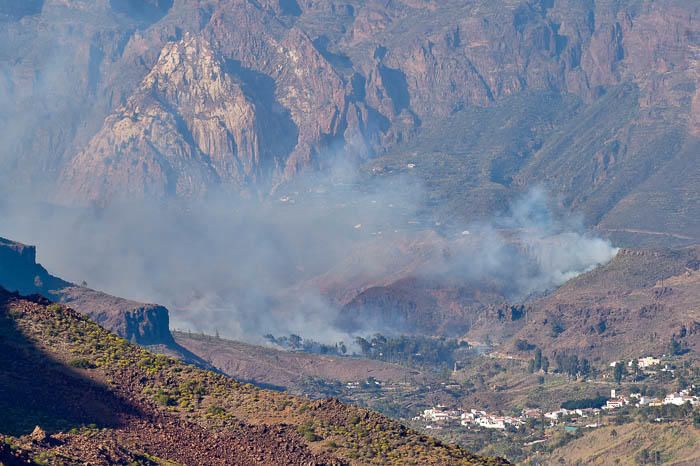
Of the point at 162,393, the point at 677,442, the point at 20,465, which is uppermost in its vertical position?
the point at 677,442

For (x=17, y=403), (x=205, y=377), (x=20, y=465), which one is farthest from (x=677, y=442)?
(x=20, y=465)

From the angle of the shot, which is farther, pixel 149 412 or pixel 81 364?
pixel 81 364

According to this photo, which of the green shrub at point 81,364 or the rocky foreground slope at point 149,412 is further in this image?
the green shrub at point 81,364

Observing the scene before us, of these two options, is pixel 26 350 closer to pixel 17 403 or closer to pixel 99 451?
pixel 17 403

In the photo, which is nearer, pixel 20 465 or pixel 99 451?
pixel 20 465

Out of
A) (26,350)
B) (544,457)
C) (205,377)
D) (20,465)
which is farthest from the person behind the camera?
(544,457)

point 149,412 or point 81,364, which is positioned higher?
point 81,364

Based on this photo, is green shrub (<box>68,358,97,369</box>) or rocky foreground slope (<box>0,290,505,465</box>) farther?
green shrub (<box>68,358,97,369</box>)

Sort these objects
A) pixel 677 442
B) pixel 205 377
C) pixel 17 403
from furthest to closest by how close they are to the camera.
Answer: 1. pixel 677 442
2. pixel 205 377
3. pixel 17 403
